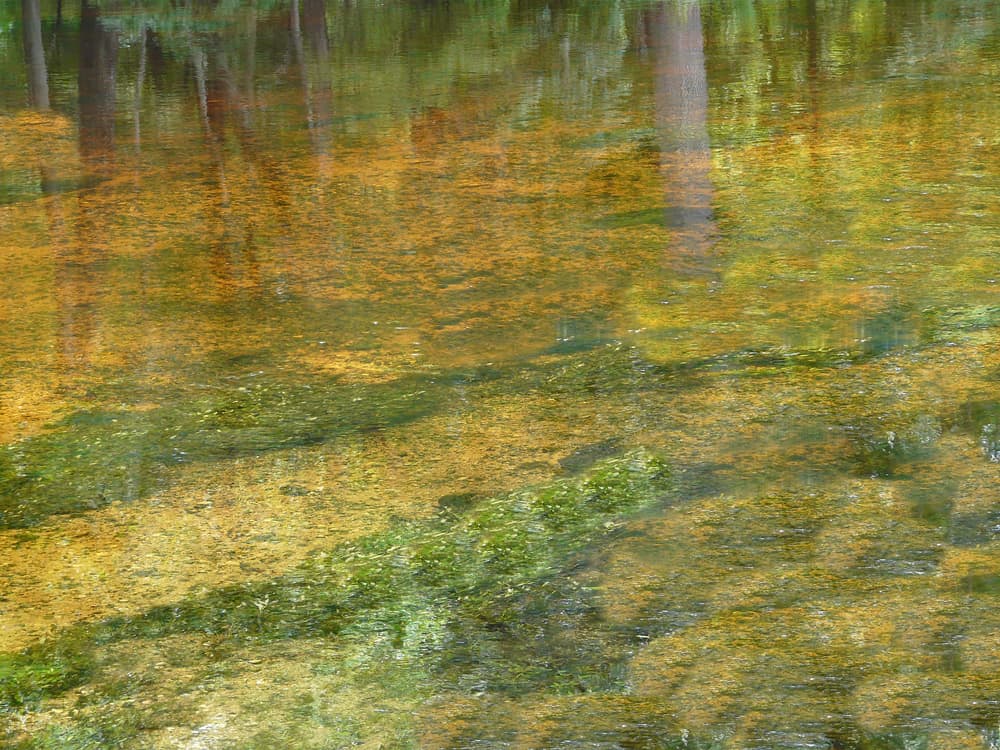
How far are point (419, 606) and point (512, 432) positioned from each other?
3.25 feet

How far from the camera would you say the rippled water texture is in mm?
2750

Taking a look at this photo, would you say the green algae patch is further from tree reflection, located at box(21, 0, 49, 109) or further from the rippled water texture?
tree reflection, located at box(21, 0, 49, 109)

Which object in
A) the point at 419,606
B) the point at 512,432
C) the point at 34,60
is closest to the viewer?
the point at 419,606

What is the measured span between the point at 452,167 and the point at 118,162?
2028 mm

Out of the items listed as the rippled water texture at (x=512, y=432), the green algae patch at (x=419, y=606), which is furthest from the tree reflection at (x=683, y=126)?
the green algae patch at (x=419, y=606)

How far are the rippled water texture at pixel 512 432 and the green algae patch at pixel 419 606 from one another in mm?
10

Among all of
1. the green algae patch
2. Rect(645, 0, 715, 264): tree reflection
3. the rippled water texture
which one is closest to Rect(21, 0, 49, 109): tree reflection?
the rippled water texture

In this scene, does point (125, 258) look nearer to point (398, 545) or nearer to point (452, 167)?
point (452, 167)

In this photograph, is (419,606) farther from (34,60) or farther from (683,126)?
(34,60)

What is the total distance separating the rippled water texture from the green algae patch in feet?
0.03

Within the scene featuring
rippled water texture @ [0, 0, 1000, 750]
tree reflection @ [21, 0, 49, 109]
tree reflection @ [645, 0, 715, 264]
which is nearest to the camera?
rippled water texture @ [0, 0, 1000, 750]

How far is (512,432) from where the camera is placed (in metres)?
4.00

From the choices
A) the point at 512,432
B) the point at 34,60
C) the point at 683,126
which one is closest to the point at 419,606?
the point at 512,432

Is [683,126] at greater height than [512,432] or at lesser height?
greater
